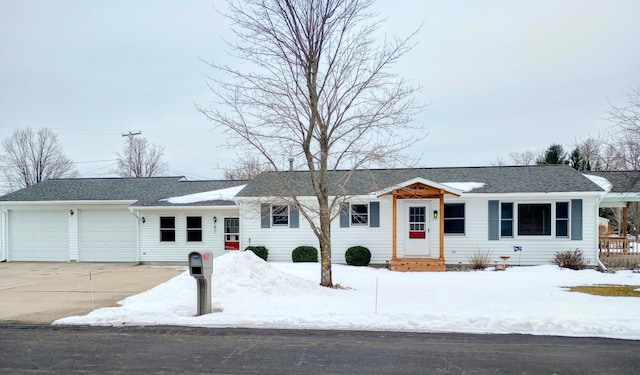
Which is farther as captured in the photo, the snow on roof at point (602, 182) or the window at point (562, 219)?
the snow on roof at point (602, 182)

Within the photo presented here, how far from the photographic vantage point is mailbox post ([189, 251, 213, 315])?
924 centimetres

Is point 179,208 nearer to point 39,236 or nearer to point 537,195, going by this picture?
point 39,236

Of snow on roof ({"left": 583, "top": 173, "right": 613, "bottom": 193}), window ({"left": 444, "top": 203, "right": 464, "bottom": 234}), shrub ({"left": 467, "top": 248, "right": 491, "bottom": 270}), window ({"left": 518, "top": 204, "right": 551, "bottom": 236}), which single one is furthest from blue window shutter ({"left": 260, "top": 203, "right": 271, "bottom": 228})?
snow on roof ({"left": 583, "top": 173, "right": 613, "bottom": 193})

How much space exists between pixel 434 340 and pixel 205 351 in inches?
136

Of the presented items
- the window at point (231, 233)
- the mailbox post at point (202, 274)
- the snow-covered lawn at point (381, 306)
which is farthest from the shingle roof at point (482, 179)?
the mailbox post at point (202, 274)

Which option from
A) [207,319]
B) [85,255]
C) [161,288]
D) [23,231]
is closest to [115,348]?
[207,319]

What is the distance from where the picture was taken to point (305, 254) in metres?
19.3

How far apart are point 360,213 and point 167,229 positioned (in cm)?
868

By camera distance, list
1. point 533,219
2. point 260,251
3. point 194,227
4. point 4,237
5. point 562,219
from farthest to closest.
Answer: point 4,237
point 194,227
point 260,251
point 533,219
point 562,219

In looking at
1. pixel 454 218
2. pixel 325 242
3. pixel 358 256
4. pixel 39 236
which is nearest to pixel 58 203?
pixel 39 236

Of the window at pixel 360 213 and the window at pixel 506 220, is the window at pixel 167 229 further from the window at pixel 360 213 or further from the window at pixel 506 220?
the window at pixel 506 220

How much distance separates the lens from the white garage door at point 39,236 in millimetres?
22547

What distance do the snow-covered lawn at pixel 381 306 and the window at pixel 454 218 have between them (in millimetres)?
4737

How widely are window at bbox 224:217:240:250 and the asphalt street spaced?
1304cm
